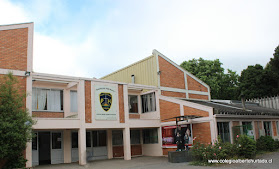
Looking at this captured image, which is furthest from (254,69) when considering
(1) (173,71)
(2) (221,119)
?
(2) (221,119)

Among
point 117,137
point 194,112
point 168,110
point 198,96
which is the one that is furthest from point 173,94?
point 117,137

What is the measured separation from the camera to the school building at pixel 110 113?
1513 cm

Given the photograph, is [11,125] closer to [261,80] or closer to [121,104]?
[121,104]

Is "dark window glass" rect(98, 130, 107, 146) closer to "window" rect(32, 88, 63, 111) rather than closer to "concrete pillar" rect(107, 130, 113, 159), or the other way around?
"concrete pillar" rect(107, 130, 113, 159)

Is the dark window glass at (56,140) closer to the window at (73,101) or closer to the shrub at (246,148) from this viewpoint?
the window at (73,101)

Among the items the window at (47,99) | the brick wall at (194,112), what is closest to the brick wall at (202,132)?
the brick wall at (194,112)

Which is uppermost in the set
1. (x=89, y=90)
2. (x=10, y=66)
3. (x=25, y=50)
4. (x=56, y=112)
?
(x=25, y=50)

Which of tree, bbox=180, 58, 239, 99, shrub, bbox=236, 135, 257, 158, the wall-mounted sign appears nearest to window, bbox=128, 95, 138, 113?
the wall-mounted sign

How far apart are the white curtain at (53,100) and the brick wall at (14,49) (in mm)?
3403

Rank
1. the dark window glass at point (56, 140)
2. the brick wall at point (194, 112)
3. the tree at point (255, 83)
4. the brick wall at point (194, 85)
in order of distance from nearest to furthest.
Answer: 1. the brick wall at point (194, 112)
2. the dark window glass at point (56, 140)
3. the brick wall at point (194, 85)
4. the tree at point (255, 83)

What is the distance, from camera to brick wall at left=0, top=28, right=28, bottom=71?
14.4 metres

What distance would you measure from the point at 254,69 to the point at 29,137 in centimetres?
3245

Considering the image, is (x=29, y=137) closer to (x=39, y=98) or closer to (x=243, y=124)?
(x=39, y=98)

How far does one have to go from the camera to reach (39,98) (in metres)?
17.4
